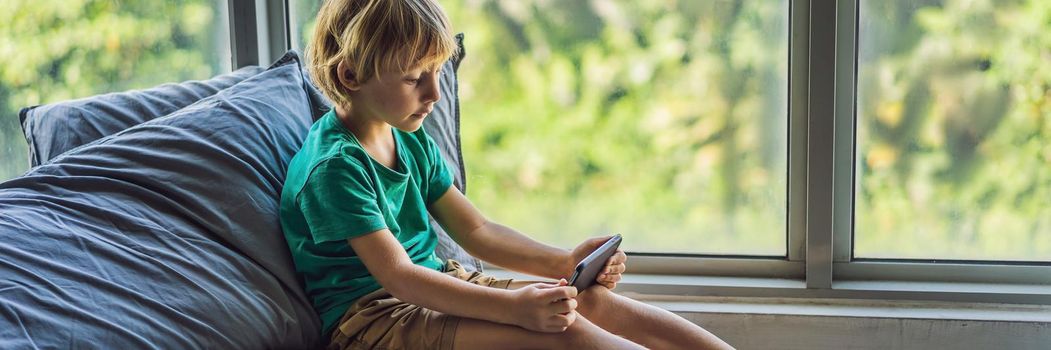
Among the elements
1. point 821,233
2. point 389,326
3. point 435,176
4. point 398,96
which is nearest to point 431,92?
point 398,96

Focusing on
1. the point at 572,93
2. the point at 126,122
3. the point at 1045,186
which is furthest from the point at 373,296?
the point at 1045,186

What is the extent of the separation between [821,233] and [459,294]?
2.86ft

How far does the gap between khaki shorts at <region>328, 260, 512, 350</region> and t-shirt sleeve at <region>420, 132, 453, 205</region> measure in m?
0.24

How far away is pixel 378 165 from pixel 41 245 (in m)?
0.45

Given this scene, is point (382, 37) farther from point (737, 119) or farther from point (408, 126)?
point (737, 119)

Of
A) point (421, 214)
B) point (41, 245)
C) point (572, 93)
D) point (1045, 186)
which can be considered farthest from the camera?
point (572, 93)

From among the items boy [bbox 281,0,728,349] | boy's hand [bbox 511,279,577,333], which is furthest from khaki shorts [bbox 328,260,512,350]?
boy's hand [bbox 511,279,577,333]

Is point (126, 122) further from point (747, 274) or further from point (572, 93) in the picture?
point (747, 274)

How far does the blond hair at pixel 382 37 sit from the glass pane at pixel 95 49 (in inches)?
27.9

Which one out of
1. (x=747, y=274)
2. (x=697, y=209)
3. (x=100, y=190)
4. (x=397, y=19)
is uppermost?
(x=397, y=19)

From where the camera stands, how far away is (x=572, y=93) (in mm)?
1966

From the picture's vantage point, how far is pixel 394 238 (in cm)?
135

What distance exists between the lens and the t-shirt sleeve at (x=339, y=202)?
130 centimetres

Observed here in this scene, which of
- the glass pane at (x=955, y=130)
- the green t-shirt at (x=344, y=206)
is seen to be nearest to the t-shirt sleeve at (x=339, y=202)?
the green t-shirt at (x=344, y=206)
